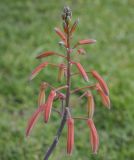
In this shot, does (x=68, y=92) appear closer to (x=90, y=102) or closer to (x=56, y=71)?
(x=90, y=102)

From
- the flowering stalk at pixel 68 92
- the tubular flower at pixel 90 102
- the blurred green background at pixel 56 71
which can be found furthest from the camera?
the blurred green background at pixel 56 71

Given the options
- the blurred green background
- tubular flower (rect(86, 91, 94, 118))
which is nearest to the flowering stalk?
tubular flower (rect(86, 91, 94, 118))

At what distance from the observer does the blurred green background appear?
16.1 ft

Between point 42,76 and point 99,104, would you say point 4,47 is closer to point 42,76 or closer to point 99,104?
point 42,76

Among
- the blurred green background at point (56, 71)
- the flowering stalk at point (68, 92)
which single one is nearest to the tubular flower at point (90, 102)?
the flowering stalk at point (68, 92)

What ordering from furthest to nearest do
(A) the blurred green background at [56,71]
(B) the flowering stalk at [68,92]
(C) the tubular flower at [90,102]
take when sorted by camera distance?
(A) the blurred green background at [56,71], (C) the tubular flower at [90,102], (B) the flowering stalk at [68,92]

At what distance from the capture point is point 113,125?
5293mm

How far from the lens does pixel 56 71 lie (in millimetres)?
5914

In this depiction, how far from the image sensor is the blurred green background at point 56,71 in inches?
194

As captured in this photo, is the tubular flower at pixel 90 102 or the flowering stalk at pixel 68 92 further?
the tubular flower at pixel 90 102

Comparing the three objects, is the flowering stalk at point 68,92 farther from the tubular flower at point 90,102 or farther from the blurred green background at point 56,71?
the blurred green background at point 56,71

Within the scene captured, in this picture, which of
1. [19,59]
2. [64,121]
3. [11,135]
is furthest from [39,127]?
[64,121]

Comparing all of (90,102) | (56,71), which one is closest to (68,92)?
(90,102)

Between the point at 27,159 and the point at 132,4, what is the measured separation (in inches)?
156
